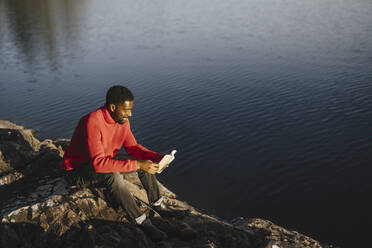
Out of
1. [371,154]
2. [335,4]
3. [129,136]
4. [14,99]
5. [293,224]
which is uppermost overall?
[335,4]

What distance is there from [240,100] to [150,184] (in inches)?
512

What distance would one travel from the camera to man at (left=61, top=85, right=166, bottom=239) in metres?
6.80

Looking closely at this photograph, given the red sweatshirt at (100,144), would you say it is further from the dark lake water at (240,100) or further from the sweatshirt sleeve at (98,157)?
the dark lake water at (240,100)

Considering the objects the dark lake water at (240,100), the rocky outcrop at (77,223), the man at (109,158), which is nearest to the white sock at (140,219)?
the man at (109,158)

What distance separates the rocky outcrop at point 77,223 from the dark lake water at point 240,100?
3.54 metres

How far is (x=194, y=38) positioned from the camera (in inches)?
1387

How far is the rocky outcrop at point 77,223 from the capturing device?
633 cm

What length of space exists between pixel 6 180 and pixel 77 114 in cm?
1152

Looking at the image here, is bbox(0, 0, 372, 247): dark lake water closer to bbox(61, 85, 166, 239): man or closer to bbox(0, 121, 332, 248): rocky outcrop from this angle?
bbox(0, 121, 332, 248): rocky outcrop

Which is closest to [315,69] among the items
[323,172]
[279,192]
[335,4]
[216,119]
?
[216,119]

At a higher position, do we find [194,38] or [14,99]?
[194,38]

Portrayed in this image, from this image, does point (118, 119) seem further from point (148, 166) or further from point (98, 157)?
point (148, 166)

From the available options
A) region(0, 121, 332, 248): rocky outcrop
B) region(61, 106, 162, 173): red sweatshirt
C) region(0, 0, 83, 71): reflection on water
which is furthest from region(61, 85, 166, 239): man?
region(0, 0, 83, 71): reflection on water

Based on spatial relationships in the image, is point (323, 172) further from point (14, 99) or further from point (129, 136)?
point (14, 99)
